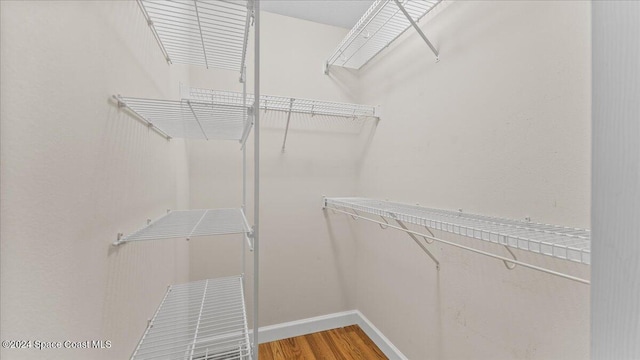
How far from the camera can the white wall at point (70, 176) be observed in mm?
365

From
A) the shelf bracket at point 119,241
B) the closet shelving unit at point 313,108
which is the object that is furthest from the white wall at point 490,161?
the shelf bracket at point 119,241

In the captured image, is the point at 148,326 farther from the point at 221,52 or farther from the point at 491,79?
the point at 491,79

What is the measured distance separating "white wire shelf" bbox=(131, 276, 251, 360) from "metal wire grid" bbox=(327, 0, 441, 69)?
153cm

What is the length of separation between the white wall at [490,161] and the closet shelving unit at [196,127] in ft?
2.95

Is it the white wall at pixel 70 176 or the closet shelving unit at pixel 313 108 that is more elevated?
the closet shelving unit at pixel 313 108

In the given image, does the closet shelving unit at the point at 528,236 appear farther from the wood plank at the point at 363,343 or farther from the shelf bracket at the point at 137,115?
the wood plank at the point at 363,343

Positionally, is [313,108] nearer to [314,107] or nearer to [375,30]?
[314,107]

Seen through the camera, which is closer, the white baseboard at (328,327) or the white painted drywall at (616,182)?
the white painted drywall at (616,182)

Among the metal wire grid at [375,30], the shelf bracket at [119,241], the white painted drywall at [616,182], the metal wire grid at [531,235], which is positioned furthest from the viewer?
the metal wire grid at [375,30]

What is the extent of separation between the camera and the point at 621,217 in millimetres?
281

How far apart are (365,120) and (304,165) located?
1.91ft

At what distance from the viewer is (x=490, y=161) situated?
974mm

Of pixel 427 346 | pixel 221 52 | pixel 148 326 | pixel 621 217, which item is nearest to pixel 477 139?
pixel 621 217

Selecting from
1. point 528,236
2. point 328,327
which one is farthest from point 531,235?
point 328,327
